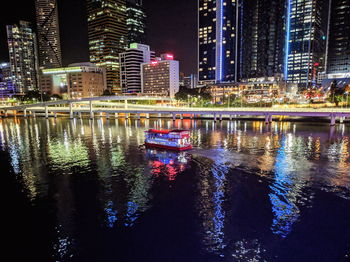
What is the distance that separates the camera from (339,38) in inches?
7392

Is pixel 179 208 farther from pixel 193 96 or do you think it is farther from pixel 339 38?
pixel 339 38

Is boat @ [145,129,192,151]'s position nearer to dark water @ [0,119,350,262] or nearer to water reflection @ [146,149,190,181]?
water reflection @ [146,149,190,181]

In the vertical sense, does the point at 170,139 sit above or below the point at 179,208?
above

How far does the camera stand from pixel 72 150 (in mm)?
42500

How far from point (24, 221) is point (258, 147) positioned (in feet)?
119

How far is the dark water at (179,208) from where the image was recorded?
14547 mm

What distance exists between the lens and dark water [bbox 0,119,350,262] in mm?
14547

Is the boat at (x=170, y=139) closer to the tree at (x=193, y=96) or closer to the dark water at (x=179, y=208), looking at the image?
the dark water at (x=179, y=208)

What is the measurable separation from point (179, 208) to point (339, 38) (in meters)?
230

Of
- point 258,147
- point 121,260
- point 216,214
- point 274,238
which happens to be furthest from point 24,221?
point 258,147

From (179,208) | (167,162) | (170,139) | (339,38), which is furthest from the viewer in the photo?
(339,38)

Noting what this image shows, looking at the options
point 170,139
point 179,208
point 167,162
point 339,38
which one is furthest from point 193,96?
point 179,208

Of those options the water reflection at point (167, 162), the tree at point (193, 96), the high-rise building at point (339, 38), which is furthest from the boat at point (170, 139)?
the high-rise building at point (339, 38)

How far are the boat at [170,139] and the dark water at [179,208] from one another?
5549mm
